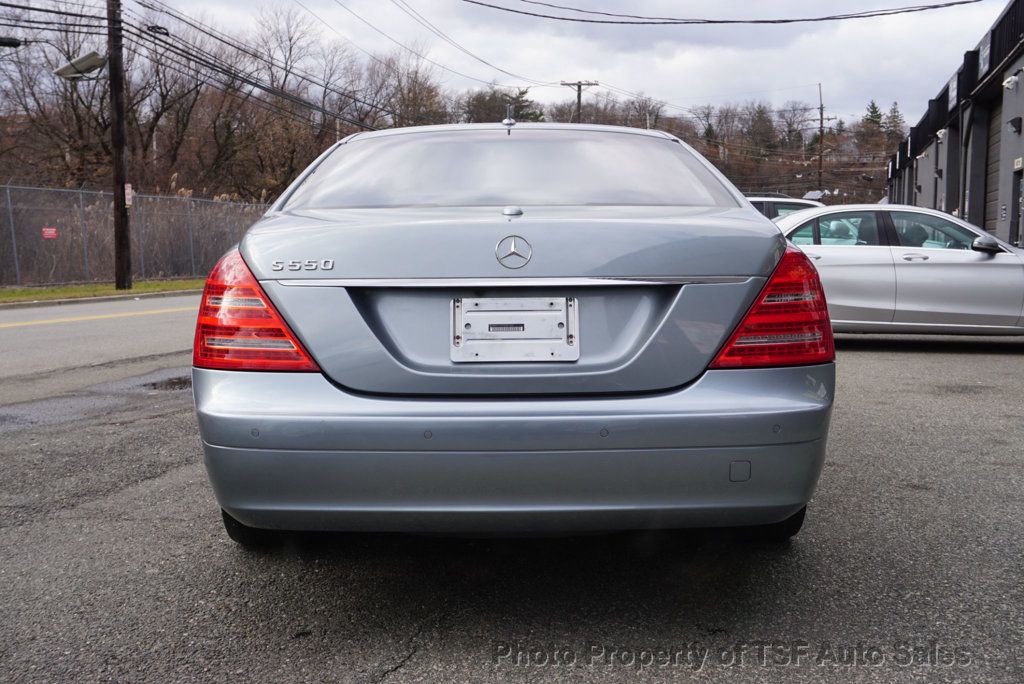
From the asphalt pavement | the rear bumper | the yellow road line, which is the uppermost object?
the rear bumper

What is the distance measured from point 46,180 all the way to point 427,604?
45024mm

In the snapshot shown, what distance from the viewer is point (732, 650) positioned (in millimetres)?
2635

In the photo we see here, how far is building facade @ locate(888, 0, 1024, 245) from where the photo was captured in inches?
784

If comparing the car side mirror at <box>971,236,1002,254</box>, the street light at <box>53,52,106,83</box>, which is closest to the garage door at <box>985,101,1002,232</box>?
the car side mirror at <box>971,236,1002,254</box>

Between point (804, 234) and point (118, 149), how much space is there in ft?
58.6

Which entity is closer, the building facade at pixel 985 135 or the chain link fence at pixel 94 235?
the building facade at pixel 985 135

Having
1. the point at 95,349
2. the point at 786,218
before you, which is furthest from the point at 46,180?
→ the point at 786,218

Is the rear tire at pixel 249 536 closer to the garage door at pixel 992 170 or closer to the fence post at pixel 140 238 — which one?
the garage door at pixel 992 170

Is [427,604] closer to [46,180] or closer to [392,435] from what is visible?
[392,435]

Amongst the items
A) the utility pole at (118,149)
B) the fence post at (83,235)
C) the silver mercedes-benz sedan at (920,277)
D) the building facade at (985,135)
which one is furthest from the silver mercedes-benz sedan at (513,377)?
the fence post at (83,235)

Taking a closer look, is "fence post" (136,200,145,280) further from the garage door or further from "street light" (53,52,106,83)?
the garage door

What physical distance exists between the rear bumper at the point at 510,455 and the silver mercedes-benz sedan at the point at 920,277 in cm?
753

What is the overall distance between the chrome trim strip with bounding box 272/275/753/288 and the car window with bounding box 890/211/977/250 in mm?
7970

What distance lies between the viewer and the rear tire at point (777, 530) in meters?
3.20
